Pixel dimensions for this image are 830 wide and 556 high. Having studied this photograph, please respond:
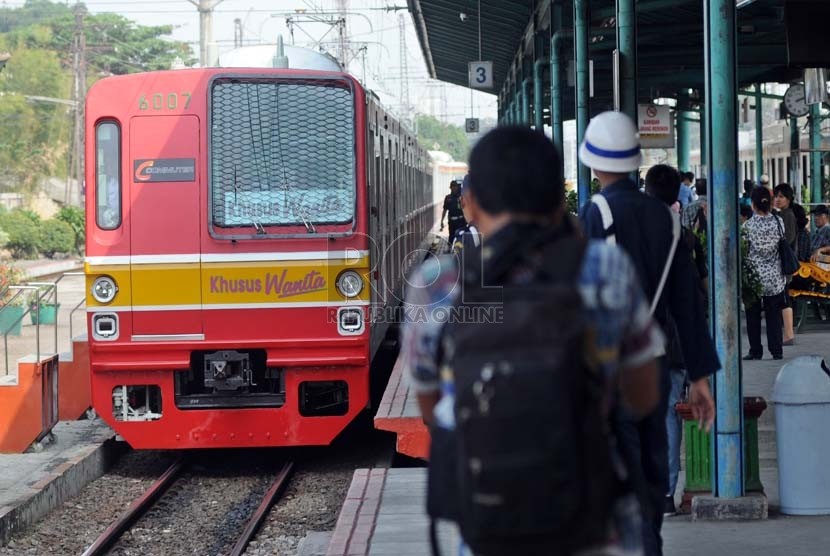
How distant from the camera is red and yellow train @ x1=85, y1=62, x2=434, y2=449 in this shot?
1013 centimetres

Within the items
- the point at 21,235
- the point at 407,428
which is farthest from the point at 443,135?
the point at 407,428

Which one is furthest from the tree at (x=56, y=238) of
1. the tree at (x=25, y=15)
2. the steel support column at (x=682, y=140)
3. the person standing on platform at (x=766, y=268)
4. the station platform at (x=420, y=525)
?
the tree at (x=25, y=15)

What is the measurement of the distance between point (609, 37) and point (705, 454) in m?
18.4

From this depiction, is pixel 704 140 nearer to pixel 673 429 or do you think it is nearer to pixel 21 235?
pixel 673 429

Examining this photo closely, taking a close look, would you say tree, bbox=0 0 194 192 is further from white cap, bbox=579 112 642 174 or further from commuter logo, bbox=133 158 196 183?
white cap, bbox=579 112 642 174

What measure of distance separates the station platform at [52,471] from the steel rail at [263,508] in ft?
4.58

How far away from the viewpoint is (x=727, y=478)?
281 inches

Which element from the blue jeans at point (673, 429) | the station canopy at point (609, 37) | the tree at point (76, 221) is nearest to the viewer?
the blue jeans at point (673, 429)

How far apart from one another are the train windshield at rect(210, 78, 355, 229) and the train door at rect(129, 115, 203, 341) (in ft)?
0.64

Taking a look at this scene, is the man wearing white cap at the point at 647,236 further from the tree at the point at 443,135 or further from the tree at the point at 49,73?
the tree at the point at 443,135

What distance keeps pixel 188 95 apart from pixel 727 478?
16.7ft

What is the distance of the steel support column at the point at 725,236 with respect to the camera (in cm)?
712

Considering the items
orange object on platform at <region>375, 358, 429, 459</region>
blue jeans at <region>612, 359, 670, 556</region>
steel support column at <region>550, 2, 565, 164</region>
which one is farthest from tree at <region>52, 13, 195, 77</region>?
blue jeans at <region>612, 359, 670, 556</region>

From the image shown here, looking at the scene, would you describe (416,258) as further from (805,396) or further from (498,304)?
(498,304)
